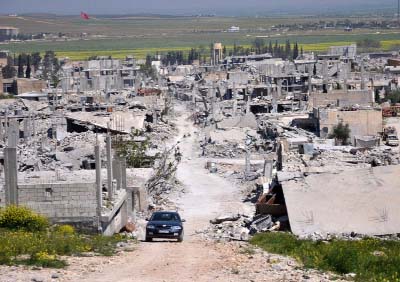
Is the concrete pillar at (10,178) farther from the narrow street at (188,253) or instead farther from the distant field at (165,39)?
→ the distant field at (165,39)

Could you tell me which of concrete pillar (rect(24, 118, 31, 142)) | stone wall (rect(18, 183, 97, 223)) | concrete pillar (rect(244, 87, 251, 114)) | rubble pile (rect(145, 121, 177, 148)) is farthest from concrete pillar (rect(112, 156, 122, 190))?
concrete pillar (rect(244, 87, 251, 114))

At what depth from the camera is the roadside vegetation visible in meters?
12.4

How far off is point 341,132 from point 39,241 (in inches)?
879

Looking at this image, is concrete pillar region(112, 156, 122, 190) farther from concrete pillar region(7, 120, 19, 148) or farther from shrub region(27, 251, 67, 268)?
concrete pillar region(7, 120, 19, 148)

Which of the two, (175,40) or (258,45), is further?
(175,40)

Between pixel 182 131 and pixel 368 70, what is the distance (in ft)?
88.8

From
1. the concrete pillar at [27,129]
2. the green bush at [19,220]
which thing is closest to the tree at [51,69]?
the concrete pillar at [27,129]

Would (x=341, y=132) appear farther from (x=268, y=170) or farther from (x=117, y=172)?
(x=117, y=172)

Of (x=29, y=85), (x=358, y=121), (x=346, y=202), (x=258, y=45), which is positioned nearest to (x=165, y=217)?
(x=346, y=202)

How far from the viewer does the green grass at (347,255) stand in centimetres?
1214

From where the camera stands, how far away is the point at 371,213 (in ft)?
58.4

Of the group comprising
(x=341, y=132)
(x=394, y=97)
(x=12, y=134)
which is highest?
(x=12, y=134)

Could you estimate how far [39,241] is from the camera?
13.6m

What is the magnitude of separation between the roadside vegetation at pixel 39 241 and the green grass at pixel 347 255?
86.8 inches
